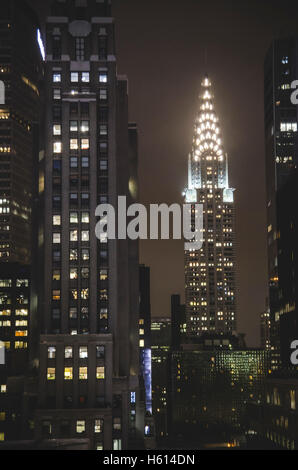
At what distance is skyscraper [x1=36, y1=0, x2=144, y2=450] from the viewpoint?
139m

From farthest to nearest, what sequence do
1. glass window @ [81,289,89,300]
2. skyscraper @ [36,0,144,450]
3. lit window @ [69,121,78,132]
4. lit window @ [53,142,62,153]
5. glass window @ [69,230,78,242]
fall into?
1. lit window @ [69,121,78,132]
2. lit window @ [53,142,62,153]
3. glass window @ [69,230,78,242]
4. glass window @ [81,289,89,300]
5. skyscraper @ [36,0,144,450]

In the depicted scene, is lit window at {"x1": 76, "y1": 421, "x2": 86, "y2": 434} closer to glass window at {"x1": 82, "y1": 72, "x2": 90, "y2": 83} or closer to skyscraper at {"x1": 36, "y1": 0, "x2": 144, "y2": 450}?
skyscraper at {"x1": 36, "y1": 0, "x2": 144, "y2": 450}

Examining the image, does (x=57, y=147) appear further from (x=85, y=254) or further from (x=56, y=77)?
(x=85, y=254)

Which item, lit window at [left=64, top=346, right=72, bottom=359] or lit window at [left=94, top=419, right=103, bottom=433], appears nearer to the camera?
lit window at [left=94, top=419, right=103, bottom=433]

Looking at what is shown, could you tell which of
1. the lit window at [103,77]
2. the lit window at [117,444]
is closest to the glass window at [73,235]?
the lit window at [103,77]

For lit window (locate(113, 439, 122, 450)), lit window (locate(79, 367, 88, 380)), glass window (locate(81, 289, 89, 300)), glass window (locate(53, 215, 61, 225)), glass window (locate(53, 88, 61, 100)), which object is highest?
glass window (locate(53, 88, 61, 100))

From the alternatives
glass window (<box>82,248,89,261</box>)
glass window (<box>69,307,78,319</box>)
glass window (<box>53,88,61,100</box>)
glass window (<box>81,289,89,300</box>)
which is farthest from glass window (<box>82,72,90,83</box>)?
glass window (<box>69,307,78,319</box>)

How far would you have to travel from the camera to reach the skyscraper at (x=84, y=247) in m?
139

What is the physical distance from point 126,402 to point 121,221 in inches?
1719

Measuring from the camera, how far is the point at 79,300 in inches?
5851

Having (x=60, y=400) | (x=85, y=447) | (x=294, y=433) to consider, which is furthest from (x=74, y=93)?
(x=294, y=433)
